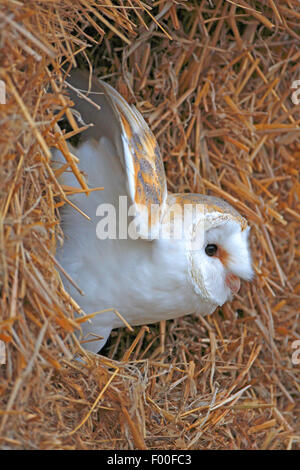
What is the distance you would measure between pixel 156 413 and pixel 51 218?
23.4 inches

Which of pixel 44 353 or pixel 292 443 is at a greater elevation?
pixel 44 353

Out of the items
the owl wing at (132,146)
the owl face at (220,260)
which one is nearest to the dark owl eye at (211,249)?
the owl face at (220,260)

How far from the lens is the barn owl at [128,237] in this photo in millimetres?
1514

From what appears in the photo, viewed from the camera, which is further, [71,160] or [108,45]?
[108,45]

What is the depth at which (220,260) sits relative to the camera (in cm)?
169

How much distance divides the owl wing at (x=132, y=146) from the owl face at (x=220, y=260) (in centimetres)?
17

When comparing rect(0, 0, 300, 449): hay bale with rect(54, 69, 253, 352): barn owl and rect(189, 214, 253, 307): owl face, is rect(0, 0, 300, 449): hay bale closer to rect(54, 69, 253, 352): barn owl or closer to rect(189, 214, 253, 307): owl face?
rect(54, 69, 253, 352): barn owl

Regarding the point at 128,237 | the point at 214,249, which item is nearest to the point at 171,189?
the point at 214,249

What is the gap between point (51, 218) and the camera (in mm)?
1303

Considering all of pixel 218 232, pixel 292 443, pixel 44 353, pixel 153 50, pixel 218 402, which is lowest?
pixel 292 443

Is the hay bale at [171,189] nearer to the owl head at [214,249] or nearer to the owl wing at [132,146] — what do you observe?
the owl wing at [132,146]

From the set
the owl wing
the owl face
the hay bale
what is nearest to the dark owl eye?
the owl face
